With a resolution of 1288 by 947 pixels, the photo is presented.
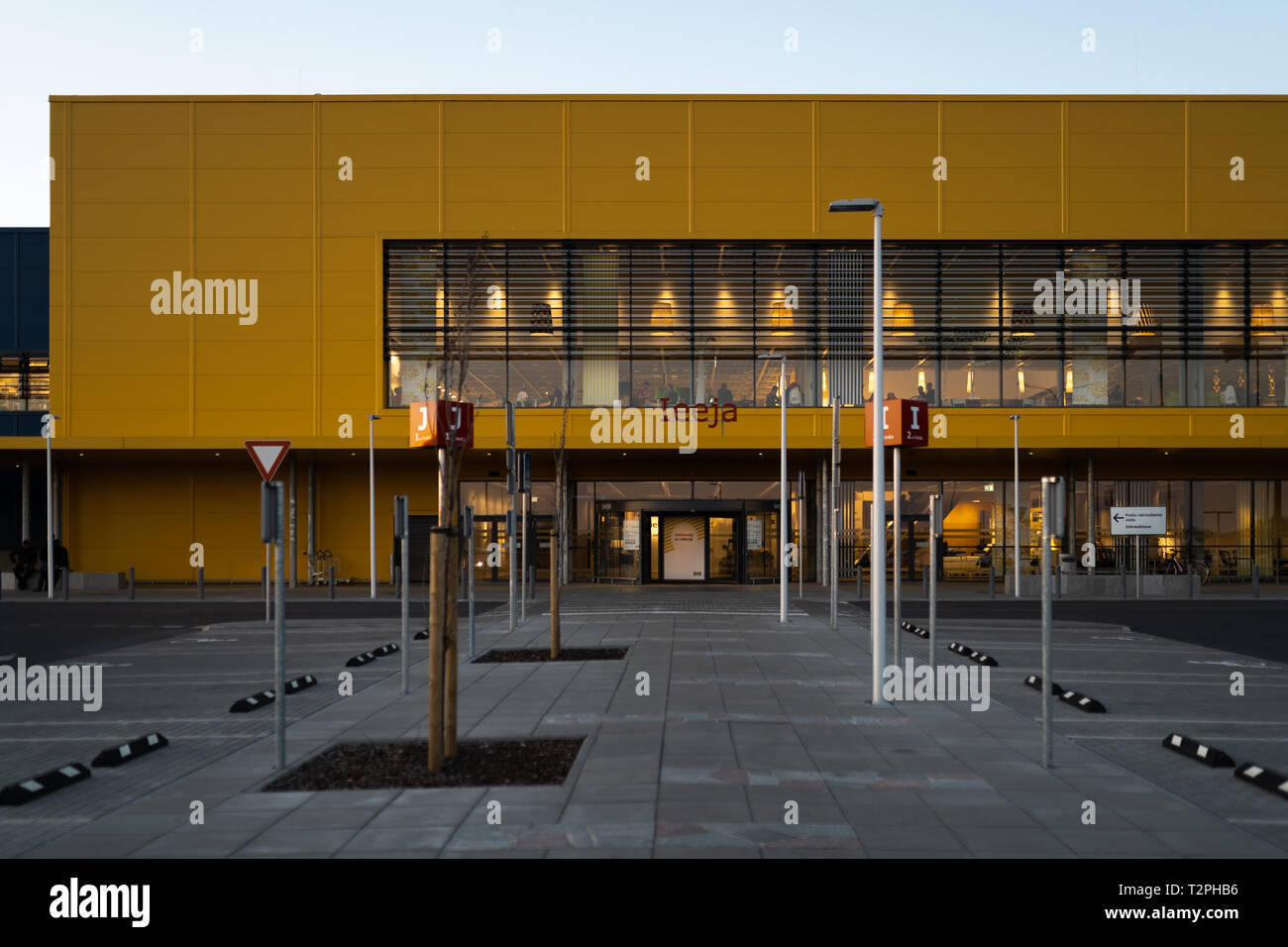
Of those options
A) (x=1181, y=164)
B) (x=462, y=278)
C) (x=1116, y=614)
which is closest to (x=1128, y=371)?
(x=1181, y=164)

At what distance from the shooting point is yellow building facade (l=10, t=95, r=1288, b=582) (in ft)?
122

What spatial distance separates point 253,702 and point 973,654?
404 inches

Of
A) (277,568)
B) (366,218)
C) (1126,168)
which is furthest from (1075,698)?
(366,218)

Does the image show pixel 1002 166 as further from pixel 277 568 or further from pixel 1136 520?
pixel 277 568

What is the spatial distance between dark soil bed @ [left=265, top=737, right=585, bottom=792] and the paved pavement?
9.3 inches

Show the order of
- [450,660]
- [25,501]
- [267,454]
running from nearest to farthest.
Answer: [450,660]
[267,454]
[25,501]

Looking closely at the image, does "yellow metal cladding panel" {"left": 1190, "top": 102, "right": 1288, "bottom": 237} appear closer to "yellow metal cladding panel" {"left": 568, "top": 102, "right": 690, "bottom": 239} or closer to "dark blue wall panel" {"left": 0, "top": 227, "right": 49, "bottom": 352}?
"yellow metal cladding panel" {"left": 568, "top": 102, "right": 690, "bottom": 239}

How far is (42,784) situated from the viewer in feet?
26.3

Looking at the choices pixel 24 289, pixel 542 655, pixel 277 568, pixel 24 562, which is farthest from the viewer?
pixel 24 289

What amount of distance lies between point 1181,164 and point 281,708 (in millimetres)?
38245

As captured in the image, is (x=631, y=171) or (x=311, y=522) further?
(x=311, y=522)

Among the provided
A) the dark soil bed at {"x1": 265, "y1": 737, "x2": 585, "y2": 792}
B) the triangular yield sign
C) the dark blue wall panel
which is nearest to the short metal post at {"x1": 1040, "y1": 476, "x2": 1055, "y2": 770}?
the dark soil bed at {"x1": 265, "y1": 737, "x2": 585, "y2": 792}
